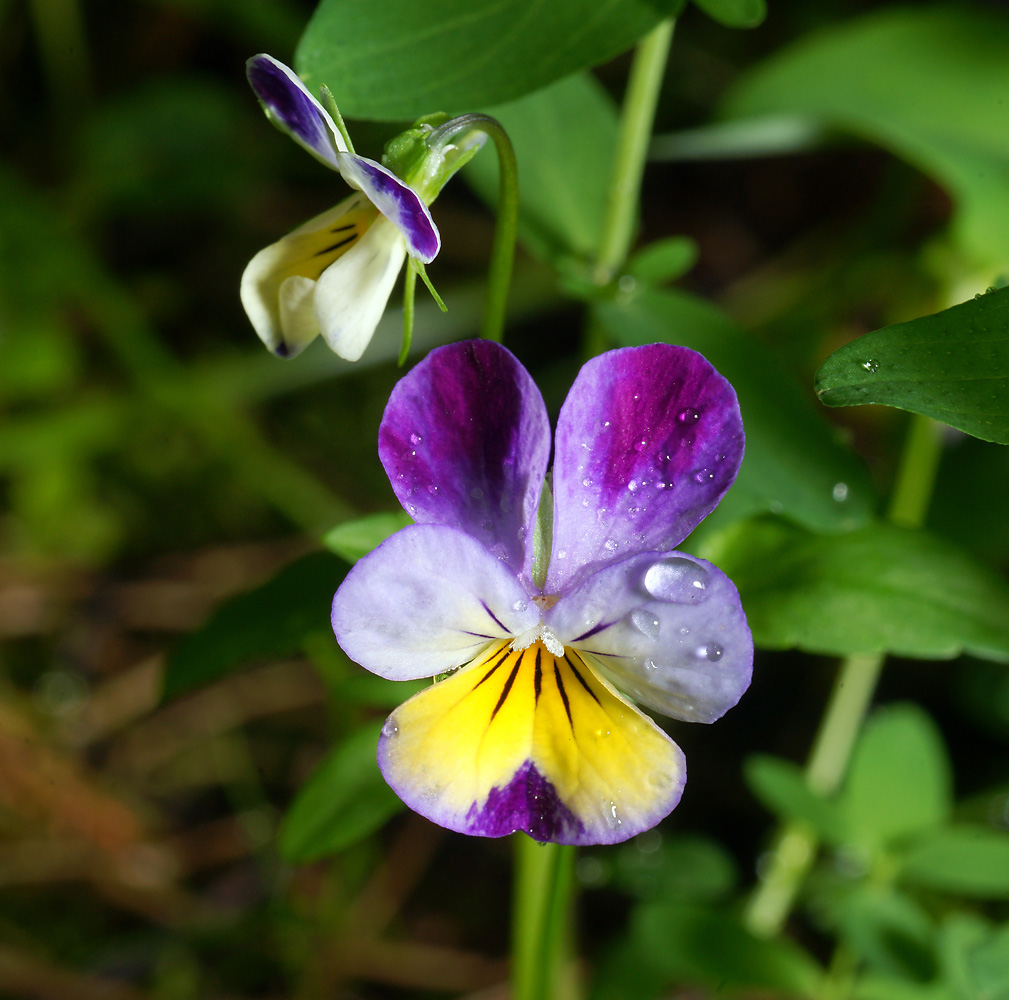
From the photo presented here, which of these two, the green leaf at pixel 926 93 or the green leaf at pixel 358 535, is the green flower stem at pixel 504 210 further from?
the green leaf at pixel 926 93

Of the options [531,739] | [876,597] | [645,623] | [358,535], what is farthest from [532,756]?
[876,597]

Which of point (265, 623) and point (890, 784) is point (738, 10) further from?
point (890, 784)

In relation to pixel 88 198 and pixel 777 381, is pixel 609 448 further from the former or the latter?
pixel 88 198

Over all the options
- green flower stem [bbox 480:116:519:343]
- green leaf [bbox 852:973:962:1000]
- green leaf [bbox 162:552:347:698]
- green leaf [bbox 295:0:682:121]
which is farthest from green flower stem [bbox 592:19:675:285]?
green leaf [bbox 852:973:962:1000]

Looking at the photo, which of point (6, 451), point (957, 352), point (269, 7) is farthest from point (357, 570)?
point (269, 7)

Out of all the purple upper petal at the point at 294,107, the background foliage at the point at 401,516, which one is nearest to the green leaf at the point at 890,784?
the background foliage at the point at 401,516

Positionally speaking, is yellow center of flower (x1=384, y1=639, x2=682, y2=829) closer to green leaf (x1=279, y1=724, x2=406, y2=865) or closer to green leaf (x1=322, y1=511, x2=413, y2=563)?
green leaf (x1=322, y1=511, x2=413, y2=563)

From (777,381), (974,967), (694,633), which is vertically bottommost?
(974,967)
